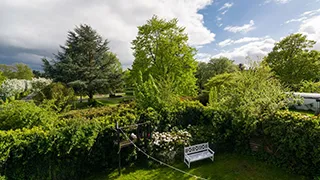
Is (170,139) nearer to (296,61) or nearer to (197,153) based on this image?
(197,153)

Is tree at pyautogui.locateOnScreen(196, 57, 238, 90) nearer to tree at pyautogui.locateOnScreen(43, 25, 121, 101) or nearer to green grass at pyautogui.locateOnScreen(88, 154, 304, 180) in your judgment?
tree at pyautogui.locateOnScreen(43, 25, 121, 101)

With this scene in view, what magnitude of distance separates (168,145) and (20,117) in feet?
17.9

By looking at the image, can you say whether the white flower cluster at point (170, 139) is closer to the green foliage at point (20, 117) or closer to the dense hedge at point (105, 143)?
the dense hedge at point (105, 143)

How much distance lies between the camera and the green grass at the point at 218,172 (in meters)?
5.66

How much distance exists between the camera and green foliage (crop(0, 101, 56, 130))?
6.12 m

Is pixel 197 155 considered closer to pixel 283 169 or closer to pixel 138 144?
pixel 138 144

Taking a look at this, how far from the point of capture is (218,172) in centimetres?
593

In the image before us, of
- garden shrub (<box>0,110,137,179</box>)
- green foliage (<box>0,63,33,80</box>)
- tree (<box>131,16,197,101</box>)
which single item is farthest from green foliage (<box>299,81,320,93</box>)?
green foliage (<box>0,63,33,80</box>)

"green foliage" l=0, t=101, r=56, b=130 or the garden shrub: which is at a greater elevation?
"green foliage" l=0, t=101, r=56, b=130

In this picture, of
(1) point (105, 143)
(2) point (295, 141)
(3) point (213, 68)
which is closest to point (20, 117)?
(1) point (105, 143)

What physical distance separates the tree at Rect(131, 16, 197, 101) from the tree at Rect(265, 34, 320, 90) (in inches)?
434

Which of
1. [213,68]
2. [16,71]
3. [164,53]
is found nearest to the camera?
[164,53]

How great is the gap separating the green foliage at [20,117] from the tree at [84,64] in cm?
1104

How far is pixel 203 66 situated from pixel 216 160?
2969 centimetres
